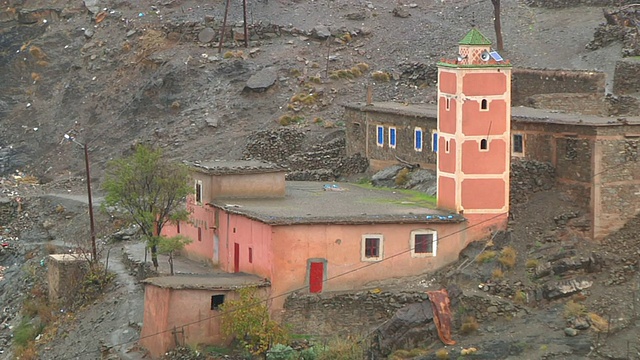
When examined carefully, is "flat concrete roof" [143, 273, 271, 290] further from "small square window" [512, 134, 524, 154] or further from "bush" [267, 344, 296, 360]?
"small square window" [512, 134, 524, 154]

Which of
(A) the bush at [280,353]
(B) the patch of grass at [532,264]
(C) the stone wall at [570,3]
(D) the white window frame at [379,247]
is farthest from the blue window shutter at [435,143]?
(C) the stone wall at [570,3]

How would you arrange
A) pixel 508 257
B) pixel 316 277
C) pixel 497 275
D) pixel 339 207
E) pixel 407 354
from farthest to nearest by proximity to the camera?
pixel 339 207, pixel 508 257, pixel 316 277, pixel 497 275, pixel 407 354

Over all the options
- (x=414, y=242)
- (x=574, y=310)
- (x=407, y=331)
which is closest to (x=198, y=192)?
(x=414, y=242)

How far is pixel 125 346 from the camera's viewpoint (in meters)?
65.1

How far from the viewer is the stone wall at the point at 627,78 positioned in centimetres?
7494

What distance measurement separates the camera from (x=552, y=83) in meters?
74.8

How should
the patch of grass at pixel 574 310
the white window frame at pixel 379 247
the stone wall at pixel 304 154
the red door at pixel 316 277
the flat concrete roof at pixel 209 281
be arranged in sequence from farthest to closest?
the stone wall at pixel 304 154, the white window frame at pixel 379 247, the red door at pixel 316 277, the flat concrete roof at pixel 209 281, the patch of grass at pixel 574 310

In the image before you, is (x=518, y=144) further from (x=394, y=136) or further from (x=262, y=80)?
(x=262, y=80)

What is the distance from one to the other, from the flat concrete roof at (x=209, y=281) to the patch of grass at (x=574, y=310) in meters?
8.92

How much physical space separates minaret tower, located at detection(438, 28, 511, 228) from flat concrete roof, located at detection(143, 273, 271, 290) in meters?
6.83

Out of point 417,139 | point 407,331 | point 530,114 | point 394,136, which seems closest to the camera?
point 407,331

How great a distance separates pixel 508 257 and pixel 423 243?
2.63 m

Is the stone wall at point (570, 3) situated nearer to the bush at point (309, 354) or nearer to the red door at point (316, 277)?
the red door at point (316, 277)

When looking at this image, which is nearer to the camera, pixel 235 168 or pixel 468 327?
pixel 468 327
